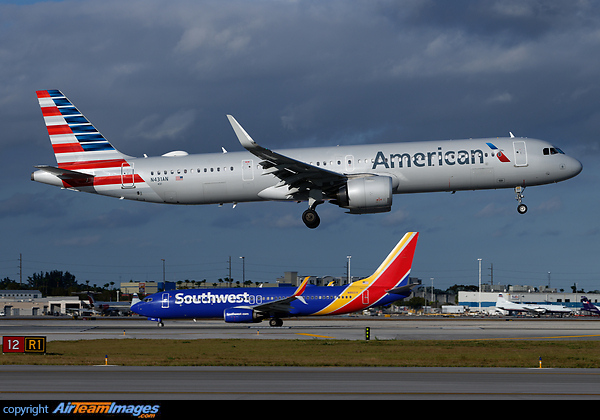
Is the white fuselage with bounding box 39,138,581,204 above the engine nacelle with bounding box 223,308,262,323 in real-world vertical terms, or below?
above

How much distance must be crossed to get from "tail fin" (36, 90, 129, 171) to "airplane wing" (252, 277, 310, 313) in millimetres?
26895

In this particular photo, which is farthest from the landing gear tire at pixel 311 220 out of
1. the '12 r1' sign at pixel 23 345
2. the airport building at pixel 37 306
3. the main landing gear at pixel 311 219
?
the airport building at pixel 37 306

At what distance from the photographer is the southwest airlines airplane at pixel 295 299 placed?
231 ft

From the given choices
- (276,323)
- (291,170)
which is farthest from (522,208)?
(276,323)

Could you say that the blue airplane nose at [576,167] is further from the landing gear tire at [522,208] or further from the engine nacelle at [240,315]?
the engine nacelle at [240,315]

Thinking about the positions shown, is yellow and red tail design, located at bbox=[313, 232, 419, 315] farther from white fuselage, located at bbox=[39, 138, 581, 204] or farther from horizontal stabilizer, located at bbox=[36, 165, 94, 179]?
horizontal stabilizer, located at bbox=[36, 165, 94, 179]

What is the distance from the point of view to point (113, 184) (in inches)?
1813

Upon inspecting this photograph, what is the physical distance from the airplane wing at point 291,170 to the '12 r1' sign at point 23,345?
57.5 feet

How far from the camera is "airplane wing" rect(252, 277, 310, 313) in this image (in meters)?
69.6

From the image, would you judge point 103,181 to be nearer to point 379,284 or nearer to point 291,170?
point 291,170

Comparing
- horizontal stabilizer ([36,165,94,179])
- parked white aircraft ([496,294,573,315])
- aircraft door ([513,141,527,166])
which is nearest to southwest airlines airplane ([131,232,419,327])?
horizontal stabilizer ([36,165,94,179])

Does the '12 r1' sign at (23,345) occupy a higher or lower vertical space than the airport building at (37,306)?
higher
